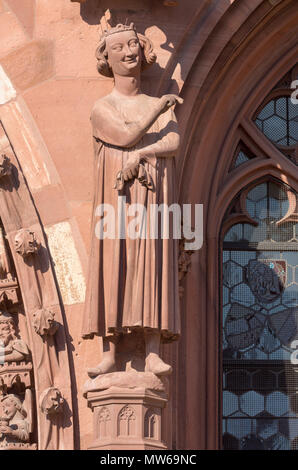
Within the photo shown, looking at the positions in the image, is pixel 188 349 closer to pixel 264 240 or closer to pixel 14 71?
pixel 264 240

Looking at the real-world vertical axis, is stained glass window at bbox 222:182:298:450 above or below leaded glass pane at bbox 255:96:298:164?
below

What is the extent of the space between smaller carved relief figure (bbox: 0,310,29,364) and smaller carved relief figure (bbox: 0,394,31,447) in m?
0.26

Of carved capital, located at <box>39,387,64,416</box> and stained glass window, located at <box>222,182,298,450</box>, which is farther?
stained glass window, located at <box>222,182,298,450</box>

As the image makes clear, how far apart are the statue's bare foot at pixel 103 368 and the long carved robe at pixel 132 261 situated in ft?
0.59

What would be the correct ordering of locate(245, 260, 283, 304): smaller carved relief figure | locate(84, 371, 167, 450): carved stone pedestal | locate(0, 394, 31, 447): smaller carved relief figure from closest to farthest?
locate(84, 371, 167, 450): carved stone pedestal, locate(0, 394, 31, 447): smaller carved relief figure, locate(245, 260, 283, 304): smaller carved relief figure

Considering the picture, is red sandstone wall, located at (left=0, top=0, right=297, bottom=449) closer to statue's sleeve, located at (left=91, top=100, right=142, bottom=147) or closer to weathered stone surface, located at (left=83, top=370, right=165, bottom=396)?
statue's sleeve, located at (left=91, top=100, right=142, bottom=147)

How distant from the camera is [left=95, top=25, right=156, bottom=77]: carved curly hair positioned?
12922 mm

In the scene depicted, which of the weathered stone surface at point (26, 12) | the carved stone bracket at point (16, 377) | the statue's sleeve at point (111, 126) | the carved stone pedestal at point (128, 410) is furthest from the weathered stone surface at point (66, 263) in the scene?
the weathered stone surface at point (26, 12)

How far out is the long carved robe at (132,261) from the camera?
12312mm

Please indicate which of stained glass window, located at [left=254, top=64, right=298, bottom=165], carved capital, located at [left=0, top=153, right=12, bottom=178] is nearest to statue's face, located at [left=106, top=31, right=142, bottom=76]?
carved capital, located at [left=0, top=153, right=12, bottom=178]

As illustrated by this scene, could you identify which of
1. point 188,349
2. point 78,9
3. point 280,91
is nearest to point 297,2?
point 280,91

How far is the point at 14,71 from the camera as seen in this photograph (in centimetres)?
1345

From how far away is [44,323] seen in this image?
1280 centimetres

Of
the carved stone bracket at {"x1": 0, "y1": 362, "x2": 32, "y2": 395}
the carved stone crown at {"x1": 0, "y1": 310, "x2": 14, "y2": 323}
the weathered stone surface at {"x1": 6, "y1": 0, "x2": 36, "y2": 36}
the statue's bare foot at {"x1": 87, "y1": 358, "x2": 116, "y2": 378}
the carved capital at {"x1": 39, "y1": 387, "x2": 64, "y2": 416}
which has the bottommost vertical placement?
the carved capital at {"x1": 39, "y1": 387, "x2": 64, "y2": 416}
